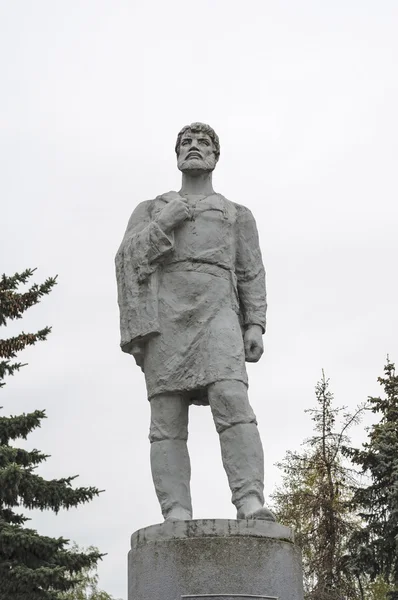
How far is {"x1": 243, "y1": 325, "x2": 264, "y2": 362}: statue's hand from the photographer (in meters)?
8.30

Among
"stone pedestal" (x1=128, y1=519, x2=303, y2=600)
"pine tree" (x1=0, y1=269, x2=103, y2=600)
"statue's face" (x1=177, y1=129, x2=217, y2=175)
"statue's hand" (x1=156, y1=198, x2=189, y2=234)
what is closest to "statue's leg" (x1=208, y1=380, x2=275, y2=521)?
"stone pedestal" (x1=128, y1=519, x2=303, y2=600)

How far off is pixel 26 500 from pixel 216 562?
1094 centimetres

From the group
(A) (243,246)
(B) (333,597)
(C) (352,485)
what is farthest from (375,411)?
(A) (243,246)

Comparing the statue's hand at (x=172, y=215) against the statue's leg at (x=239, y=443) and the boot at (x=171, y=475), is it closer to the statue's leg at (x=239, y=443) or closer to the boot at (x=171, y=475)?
the statue's leg at (x=239, y=443)

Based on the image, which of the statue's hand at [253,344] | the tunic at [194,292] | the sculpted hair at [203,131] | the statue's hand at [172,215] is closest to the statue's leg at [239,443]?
the tunic at [194,292]

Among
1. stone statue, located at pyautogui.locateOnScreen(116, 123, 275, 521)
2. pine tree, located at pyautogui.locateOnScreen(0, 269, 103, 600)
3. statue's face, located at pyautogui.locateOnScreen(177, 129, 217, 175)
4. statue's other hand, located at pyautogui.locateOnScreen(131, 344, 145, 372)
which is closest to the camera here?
stone statue, located at pyautogui.locateOnScreen(116, 123, 275, 521)

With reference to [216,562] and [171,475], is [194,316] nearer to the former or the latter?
[171,475]

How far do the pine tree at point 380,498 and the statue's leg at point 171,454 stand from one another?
1220 cm

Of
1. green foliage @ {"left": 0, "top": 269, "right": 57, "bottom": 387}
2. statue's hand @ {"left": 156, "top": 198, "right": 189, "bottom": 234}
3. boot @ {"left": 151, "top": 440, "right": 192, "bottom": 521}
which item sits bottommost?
boot @ {"left": 151, "top": 440, "right": 192, "bottom": 521}

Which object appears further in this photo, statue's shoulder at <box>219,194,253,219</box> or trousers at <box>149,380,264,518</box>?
statue's shoulder at <box>219,194,253,219</box>

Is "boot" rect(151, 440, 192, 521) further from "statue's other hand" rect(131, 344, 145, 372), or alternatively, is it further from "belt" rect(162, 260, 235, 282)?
"belt" rect(162, 260, 235, 282)

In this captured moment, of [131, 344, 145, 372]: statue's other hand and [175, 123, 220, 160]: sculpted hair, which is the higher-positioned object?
[175, 123, 220, 160]: sculpted hair

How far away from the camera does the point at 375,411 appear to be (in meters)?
22.3

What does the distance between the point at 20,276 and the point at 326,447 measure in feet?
30.6
